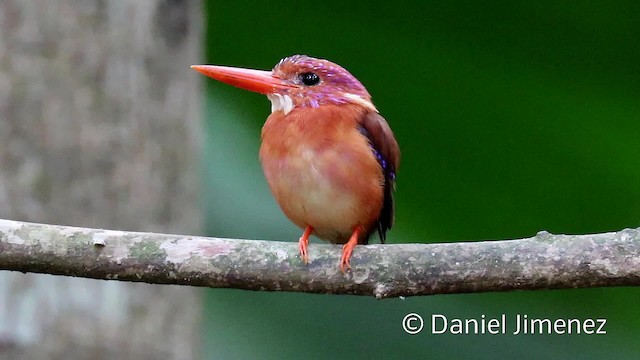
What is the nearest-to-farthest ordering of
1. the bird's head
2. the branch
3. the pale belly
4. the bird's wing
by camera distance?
the branch → the pale belly → the bird's wing → the bird's head

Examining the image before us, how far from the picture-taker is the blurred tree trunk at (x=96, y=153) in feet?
10.7

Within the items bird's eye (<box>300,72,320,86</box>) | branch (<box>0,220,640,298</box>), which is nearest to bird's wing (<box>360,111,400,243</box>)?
bird's eye (<box>300,72,320,86</box>)

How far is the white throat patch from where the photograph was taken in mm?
3225

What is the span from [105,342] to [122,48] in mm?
848

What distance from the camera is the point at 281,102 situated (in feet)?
10.7

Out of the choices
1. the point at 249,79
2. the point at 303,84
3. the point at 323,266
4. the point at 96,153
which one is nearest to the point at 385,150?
the point at 303,84

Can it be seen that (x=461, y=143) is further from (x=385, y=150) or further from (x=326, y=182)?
(x=326, y=182)

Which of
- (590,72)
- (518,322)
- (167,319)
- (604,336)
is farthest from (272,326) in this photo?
(590,72)

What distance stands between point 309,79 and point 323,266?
2.71ft

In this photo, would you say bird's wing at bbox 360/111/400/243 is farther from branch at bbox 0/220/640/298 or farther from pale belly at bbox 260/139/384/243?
branch at bbox 0/220/640/298

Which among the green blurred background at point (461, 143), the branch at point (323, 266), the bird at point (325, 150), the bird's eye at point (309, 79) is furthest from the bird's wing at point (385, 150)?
the branch at point (323, 266)

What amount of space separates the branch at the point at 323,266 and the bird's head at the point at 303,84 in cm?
72

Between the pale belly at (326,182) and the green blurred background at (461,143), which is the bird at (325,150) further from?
the green blurred background at (461,143)

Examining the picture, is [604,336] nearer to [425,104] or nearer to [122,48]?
[425,104]
